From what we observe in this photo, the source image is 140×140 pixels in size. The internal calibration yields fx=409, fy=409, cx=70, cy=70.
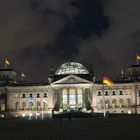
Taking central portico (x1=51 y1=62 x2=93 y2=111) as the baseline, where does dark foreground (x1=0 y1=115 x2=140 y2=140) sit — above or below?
below

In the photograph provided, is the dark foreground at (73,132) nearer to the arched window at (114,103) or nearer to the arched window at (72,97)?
the arched window at (72,97)

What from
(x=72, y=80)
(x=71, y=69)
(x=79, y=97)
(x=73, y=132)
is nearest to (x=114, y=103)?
(x=79, y=97)

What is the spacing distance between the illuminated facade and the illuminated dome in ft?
2.18

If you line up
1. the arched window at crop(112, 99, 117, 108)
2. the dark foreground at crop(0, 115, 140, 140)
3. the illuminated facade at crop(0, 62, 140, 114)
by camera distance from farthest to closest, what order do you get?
the arched window at crop(112, 99, 117, 108) → the illuminated facade at crop(0, 62, 140, 114) → the dark foreground at crop(0, 115, 140, 140)

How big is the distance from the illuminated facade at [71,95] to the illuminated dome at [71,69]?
2.18 ft

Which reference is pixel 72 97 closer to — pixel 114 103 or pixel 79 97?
pixel 79 97

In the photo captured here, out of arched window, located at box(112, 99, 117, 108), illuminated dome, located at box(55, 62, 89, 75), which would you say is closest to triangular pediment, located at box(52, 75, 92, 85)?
illuminated dome, located at box(55, 62, 89, 75)

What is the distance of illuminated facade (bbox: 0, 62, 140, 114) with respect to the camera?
149 metres

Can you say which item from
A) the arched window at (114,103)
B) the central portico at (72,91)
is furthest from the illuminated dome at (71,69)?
the arched window at (114,103)

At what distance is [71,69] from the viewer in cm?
15912

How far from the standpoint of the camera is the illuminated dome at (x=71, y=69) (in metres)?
159

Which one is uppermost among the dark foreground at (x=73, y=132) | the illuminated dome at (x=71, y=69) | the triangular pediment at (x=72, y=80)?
the illuminated dome at (x=71, y=69)

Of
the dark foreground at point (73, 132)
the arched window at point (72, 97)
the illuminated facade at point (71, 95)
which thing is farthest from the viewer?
the arched window at point (72, 97)

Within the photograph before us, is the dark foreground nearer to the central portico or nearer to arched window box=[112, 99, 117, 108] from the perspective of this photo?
the central portico
